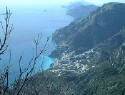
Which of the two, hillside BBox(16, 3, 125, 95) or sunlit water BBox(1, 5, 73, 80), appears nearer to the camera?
hillside BBox(16, 3, 125, 95)

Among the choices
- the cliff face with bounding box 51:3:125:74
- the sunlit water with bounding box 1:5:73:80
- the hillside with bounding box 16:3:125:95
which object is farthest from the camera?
the cliff face with bounding box 51:3:125:74

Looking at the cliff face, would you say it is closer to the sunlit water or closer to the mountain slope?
the mountain slope

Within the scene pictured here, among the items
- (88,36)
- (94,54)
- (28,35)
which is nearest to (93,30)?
(88,36)

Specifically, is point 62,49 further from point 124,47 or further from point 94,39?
point 124,47

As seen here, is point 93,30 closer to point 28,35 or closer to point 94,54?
point 94,54

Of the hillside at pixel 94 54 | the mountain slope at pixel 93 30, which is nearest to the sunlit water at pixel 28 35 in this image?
the hillside at pixel 94 54

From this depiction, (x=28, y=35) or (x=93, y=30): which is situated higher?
(x=93, y=30)

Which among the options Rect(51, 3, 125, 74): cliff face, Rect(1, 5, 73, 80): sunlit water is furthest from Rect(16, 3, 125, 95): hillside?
Rect(1, 5, 73, 80): sunlit water

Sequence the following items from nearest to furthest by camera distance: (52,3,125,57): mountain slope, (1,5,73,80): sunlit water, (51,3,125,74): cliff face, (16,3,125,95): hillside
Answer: (16,3,125,95): hillside, (1,5,73,80): sunlit water, (51,3,125,74): cliff face, (52,3,125,57): mountain slope

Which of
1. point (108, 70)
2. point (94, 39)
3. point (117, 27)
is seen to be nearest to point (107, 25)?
point (117, 27)
